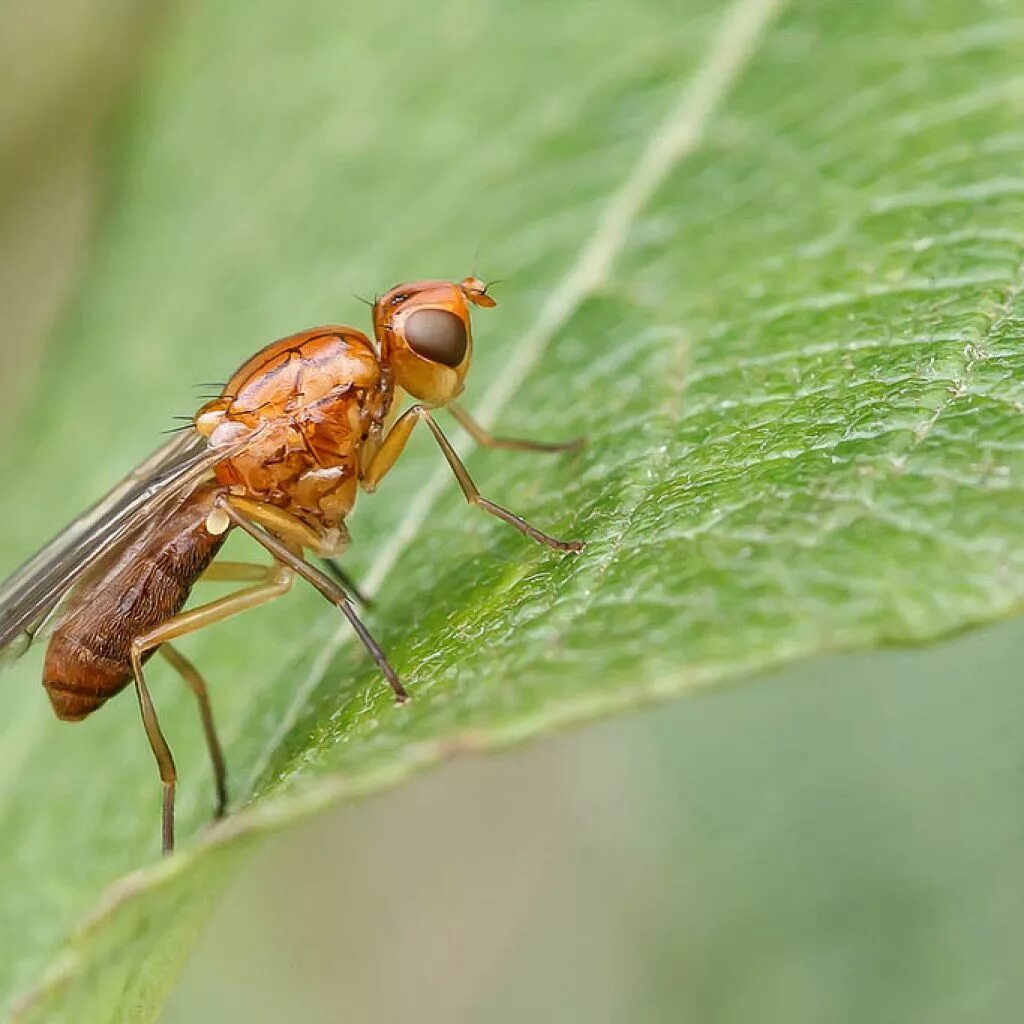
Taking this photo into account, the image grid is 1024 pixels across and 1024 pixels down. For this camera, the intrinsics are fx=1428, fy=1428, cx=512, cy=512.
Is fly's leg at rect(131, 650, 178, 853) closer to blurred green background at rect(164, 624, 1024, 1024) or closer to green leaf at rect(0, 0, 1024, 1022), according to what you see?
green leaf at rect(0, 0, 1024, 1022)

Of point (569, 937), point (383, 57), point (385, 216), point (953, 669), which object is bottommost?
point (569, 937)

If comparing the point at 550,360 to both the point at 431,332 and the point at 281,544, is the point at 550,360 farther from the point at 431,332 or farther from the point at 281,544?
the point at 281,544

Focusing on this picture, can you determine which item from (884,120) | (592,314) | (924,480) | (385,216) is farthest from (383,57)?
(924,480)

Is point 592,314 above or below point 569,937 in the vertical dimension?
above

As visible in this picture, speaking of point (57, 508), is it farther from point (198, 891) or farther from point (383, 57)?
point (198, 891)

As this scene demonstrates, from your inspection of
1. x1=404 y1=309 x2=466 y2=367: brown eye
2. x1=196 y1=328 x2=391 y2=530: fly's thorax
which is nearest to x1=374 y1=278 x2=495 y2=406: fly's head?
x1=404 y1=309 x2=466 y2=367: brown eye

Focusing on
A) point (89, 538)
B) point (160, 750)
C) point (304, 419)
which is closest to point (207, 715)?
point (160, 750)

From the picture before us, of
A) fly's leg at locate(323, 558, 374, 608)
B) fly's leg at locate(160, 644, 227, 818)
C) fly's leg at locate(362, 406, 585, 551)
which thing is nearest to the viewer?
fly's leg at locate(362, 406, 585, 551)
